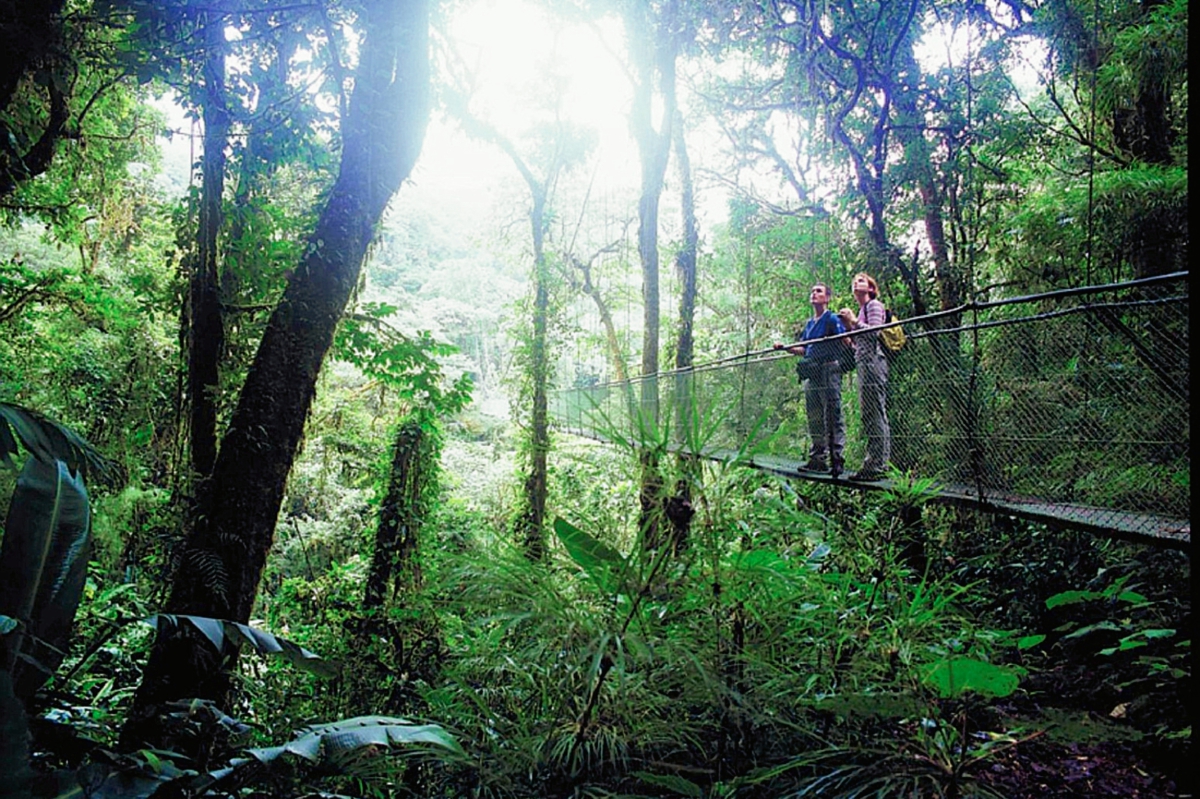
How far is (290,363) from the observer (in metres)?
2.99

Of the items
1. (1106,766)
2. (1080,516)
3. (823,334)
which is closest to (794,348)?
(823,334)

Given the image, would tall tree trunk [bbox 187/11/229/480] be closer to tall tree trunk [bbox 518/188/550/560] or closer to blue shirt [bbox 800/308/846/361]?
blue shirt [bbox 800/308/846/361]

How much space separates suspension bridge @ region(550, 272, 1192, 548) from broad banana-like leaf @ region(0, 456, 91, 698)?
1.23 m

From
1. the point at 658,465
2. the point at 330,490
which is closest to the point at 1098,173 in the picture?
the point at 658,465

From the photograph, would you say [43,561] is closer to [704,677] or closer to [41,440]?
[41,440]

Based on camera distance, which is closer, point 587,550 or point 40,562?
point 587,550

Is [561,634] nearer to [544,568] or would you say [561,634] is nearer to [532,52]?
[544,568]

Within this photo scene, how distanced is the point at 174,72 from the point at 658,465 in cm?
359

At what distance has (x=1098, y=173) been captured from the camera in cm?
436

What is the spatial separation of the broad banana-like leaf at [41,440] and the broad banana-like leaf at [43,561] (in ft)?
0.38

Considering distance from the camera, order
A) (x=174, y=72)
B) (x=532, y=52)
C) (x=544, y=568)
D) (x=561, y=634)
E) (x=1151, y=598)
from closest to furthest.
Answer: (x=561, y=634)
(x=544, y=568)
(x=1151, y=598)
(x=174, y=72)
(x=532, y=52)

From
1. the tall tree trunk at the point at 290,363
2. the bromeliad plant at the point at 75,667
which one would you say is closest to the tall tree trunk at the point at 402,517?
the tall tree trunk at the point at 290,363

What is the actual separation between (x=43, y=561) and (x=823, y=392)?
3.47 metres

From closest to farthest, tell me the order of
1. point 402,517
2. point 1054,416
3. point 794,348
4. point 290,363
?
1. point 290,363
2. point 1054,416
3. point 794,348
4. point 402,517
